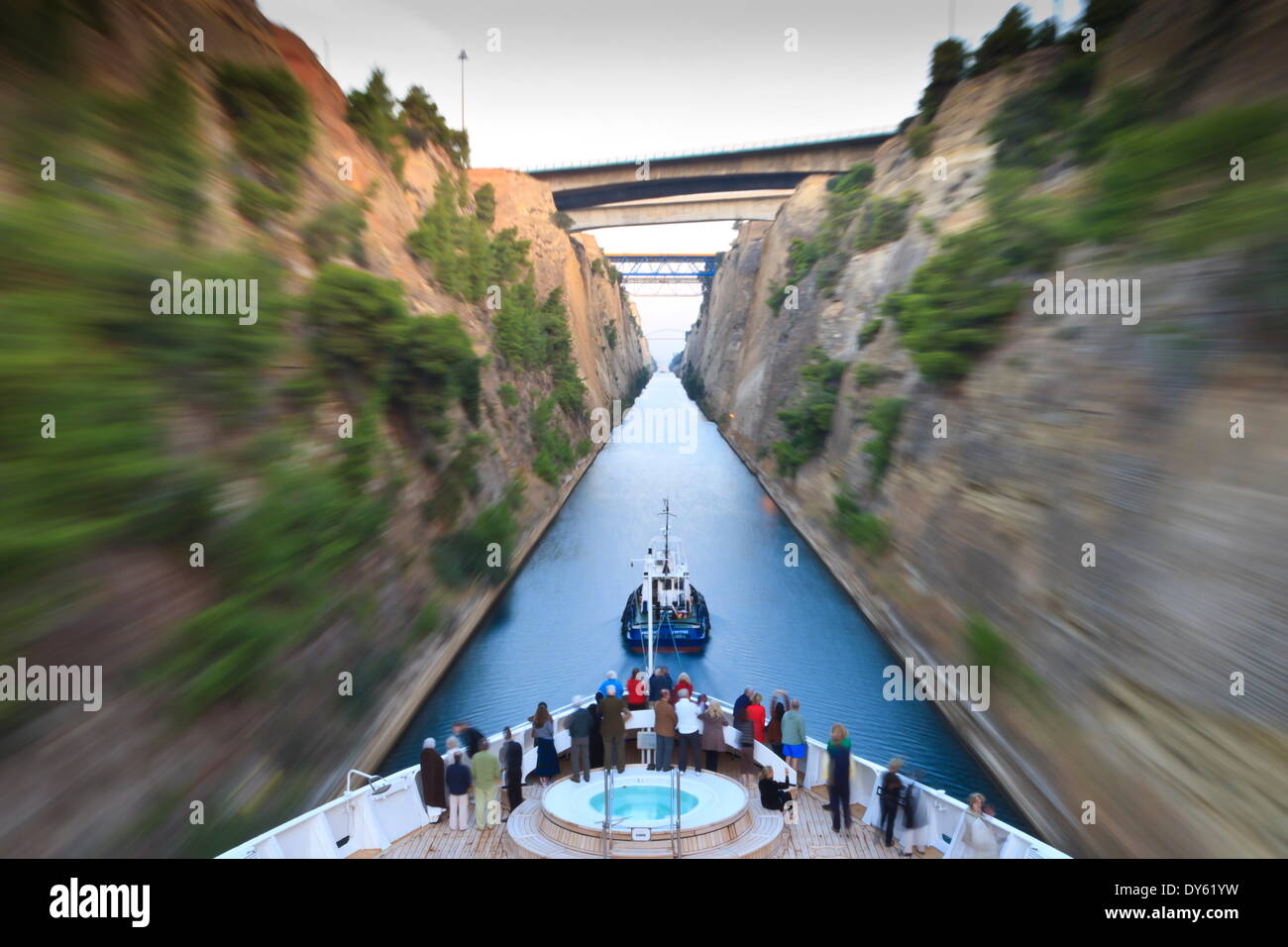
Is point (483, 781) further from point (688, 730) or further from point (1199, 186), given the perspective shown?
point (1199, 186)

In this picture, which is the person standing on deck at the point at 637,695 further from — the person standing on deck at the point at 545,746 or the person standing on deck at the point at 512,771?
the person standing on deck at the point at 512,771

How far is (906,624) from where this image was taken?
51.2 ft

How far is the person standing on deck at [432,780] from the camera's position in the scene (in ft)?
23.0

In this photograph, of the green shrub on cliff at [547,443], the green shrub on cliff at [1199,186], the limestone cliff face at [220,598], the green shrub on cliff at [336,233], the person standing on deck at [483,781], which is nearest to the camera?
the limestone cliff face at [220,598]

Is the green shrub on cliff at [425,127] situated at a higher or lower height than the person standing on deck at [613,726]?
higher

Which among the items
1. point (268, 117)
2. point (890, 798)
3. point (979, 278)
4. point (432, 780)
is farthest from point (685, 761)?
point (268, 117)

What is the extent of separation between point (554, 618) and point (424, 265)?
Answer: 35.6 feet

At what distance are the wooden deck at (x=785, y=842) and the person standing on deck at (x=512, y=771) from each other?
185 millimetres

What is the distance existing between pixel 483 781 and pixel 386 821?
43.6 inches

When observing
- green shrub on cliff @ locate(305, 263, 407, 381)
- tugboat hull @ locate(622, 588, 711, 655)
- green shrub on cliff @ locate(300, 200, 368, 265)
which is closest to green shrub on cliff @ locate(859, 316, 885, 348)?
tugboat hull @ locate(622, 588, 711, 655)

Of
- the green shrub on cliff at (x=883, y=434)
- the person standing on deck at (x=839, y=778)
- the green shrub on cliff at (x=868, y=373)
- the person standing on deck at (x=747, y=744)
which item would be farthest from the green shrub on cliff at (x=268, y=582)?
the green shrub on cliff at (x=868, y=373)

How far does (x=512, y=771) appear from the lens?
725 cm

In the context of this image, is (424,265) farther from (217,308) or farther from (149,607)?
(149,607)

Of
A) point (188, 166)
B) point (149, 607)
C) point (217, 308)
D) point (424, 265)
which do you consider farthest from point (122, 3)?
point (424, 265)
